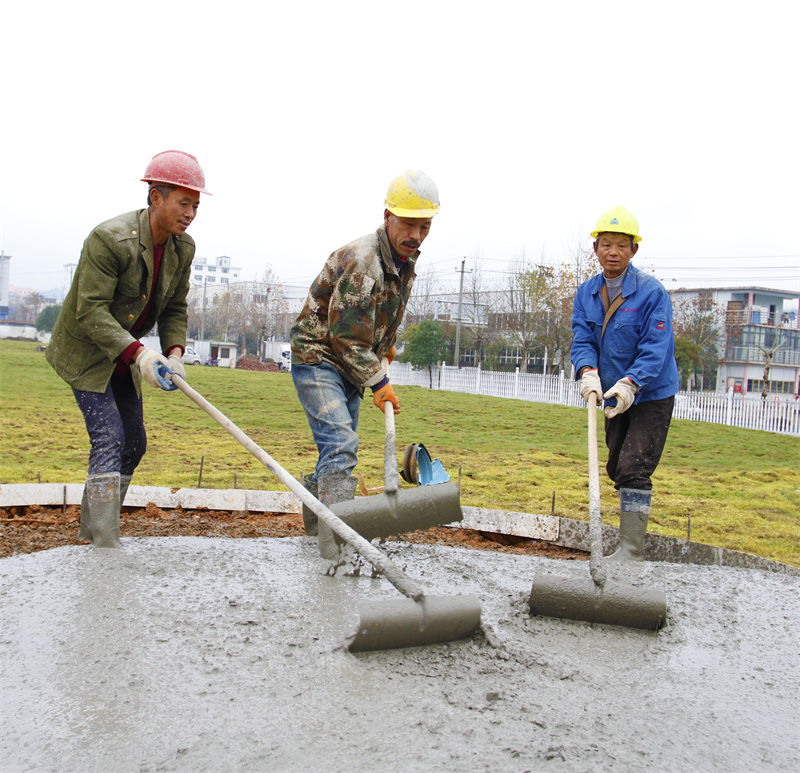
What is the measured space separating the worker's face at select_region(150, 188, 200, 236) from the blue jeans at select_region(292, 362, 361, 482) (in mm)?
840

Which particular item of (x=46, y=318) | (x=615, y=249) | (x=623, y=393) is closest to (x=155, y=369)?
(x=623, y=393)

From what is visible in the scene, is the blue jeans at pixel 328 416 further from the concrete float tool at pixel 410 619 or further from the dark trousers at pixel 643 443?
the dark trousers at pixel 643 443

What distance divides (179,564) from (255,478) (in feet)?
10.7

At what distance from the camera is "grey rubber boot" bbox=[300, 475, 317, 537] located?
3775 mm

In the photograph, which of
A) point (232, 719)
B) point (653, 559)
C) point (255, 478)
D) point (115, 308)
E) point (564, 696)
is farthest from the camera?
point (255, 478)

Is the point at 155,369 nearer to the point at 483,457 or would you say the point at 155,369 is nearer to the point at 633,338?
the point at 633,338

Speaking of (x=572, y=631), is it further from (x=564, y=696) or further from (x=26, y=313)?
(x=26, y=313)

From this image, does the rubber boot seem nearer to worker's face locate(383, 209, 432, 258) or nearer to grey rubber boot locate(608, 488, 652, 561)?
worker's face locate(383, 209, 432, 258)

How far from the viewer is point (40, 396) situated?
13648 mm

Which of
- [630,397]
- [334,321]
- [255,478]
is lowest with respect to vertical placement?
[255,478]

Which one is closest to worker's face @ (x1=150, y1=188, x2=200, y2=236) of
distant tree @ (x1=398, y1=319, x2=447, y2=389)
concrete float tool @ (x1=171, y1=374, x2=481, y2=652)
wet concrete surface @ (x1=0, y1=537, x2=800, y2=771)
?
wet concrete surface @ (x1=0, y1=537, x2=800, y2=771)

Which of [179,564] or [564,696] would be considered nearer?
[564,696]

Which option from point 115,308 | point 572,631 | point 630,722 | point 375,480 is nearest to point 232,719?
point 630,722

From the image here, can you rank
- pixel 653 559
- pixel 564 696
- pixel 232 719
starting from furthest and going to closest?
pixel 653 559, pixel 564 696, pixel 232 719
